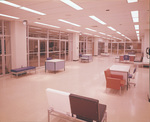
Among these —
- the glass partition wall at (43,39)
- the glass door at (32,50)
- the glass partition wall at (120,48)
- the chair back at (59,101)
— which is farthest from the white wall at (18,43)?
the glass partition wall at (120,48)

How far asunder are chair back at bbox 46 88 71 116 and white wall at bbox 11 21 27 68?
594 centimetres

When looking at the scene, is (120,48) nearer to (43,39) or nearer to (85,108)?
(43,39)

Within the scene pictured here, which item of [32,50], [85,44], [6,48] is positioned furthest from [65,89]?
[85,44]

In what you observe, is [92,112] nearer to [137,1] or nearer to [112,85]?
[112,85]

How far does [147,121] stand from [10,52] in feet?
25.3

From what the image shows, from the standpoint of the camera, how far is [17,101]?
4.20 m

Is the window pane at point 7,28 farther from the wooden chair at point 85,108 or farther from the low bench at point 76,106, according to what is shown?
the wooden chair at point 85,108

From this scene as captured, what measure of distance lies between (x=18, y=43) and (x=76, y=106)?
671cm

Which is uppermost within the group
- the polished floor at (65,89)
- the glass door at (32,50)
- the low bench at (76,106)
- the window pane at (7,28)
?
the window pane at (7,28)

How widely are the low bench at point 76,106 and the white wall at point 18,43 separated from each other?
5.97 meters

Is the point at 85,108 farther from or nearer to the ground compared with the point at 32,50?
nearer to the ground

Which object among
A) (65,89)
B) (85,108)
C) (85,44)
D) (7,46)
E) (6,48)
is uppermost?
(85,44)

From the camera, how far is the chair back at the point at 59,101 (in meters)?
2.52

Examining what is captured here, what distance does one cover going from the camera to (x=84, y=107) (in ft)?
7.78
